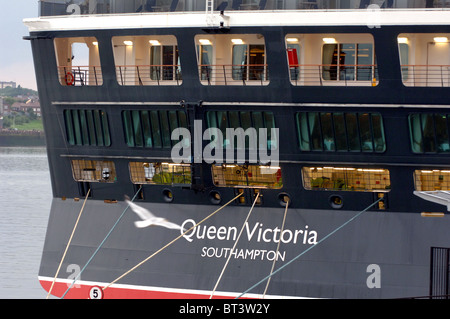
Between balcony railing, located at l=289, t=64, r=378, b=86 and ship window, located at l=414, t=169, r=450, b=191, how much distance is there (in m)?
2.80

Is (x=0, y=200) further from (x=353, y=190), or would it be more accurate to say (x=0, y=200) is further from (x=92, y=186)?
(x=353, y=190)

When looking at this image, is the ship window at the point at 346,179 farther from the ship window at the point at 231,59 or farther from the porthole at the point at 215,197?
the ship window at the point at 231,59

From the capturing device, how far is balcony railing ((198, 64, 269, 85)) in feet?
99.5

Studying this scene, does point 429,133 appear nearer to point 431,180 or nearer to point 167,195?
point 431,180

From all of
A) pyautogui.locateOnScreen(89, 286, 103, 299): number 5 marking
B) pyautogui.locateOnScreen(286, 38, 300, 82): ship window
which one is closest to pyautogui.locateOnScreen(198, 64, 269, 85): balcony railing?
pyautogui.locateOnScreen(286, 38, 300, 82): ship window

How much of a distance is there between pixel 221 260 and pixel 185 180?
2645 mm

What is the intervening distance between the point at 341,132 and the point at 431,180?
2.67 metres

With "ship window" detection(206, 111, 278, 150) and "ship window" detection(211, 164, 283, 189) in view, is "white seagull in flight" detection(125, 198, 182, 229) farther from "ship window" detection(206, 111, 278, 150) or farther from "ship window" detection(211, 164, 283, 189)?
"ship window" detection(206, 111, 278, 150)

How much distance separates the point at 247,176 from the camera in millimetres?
30281

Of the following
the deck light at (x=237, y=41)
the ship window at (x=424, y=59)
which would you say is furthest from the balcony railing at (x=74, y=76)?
the ship window at (x=424, y=59)

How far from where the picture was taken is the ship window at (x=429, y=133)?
27.9m

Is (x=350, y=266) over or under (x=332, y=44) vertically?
under
